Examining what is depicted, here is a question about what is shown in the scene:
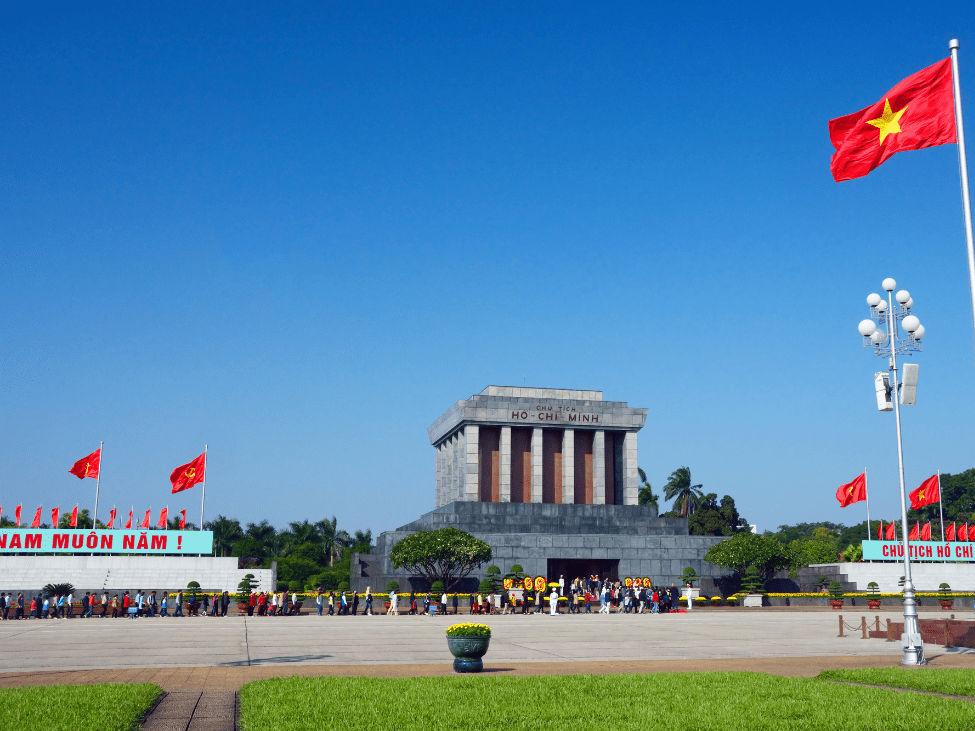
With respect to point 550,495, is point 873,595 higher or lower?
lower

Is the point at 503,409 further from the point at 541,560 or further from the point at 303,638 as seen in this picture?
the point at 303,638

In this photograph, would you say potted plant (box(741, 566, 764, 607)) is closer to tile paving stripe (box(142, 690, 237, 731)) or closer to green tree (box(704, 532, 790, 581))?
green tree (box(704, 532, 790, 581))

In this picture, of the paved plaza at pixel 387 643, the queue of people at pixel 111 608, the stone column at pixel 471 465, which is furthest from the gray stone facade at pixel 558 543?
the paved plaza at pixel 387 643

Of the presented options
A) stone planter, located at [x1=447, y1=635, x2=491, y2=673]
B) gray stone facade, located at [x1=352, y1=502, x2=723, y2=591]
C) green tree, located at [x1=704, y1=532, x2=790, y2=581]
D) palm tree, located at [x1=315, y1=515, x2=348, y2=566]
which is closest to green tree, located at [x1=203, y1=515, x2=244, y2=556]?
palm tree, located at [x1=315, y1=515, x2=348, y2=566]

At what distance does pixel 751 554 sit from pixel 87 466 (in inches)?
1875

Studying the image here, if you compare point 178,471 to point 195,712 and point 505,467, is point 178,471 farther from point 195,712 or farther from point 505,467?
point 195,712

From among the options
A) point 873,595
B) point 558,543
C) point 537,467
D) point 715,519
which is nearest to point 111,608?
point 558,543

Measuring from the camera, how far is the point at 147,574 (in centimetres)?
6456

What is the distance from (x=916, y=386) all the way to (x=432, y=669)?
14.2m

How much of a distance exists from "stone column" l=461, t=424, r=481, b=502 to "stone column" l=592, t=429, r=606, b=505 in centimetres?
1083

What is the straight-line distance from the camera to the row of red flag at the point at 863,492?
67.1 m

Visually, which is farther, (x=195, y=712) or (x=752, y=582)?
(x=752, y=582)

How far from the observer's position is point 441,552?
6025 cm

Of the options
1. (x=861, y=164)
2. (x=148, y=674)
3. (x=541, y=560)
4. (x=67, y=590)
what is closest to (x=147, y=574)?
(x=67, y=590)
